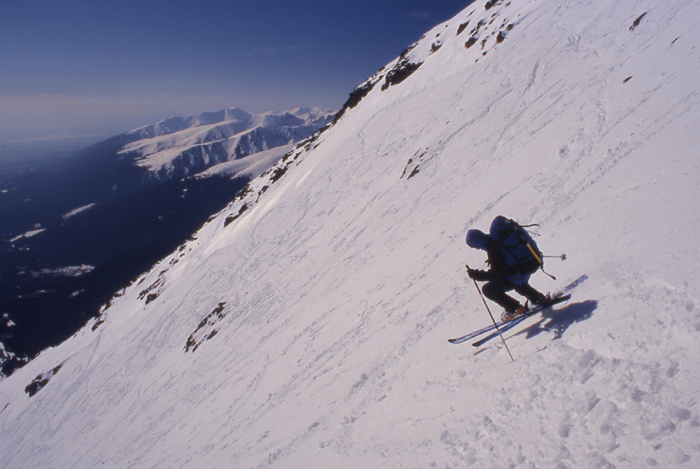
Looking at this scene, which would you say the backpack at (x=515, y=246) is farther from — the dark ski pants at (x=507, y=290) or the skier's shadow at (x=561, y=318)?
the skier's shadow at (x=561, y=318)

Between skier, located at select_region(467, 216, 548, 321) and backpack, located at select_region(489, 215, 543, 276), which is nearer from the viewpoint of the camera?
backpack, located at select_region(489, 215, 543, 276)

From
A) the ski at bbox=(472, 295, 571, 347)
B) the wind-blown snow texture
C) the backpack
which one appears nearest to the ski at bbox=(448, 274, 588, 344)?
the ski at bbox=(472, 295, 571, 347)

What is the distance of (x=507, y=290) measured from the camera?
545 cm

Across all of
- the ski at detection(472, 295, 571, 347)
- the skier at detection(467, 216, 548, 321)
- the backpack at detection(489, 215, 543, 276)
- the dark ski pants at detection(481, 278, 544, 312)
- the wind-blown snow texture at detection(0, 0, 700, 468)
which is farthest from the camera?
the dark ski pants at detection(481, 278, 544, 312)

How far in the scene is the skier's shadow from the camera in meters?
4.68

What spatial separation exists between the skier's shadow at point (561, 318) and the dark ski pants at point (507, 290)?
308 mm

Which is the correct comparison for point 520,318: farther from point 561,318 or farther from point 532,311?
point 561,318

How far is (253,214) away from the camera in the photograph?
133ft

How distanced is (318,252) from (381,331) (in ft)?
44.2

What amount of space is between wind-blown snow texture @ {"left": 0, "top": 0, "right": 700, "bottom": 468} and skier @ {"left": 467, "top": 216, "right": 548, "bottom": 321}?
0.46 metres

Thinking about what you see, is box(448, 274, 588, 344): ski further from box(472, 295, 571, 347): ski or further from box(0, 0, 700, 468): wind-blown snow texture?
box(0, 0, 700, 468): wind-blown snow texture

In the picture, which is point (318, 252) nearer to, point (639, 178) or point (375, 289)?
point (375, 289)

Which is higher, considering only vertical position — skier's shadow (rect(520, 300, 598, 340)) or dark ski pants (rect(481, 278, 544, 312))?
dark ski pants (rect(481, 278, 544, 312))

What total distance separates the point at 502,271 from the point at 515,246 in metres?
0.47
